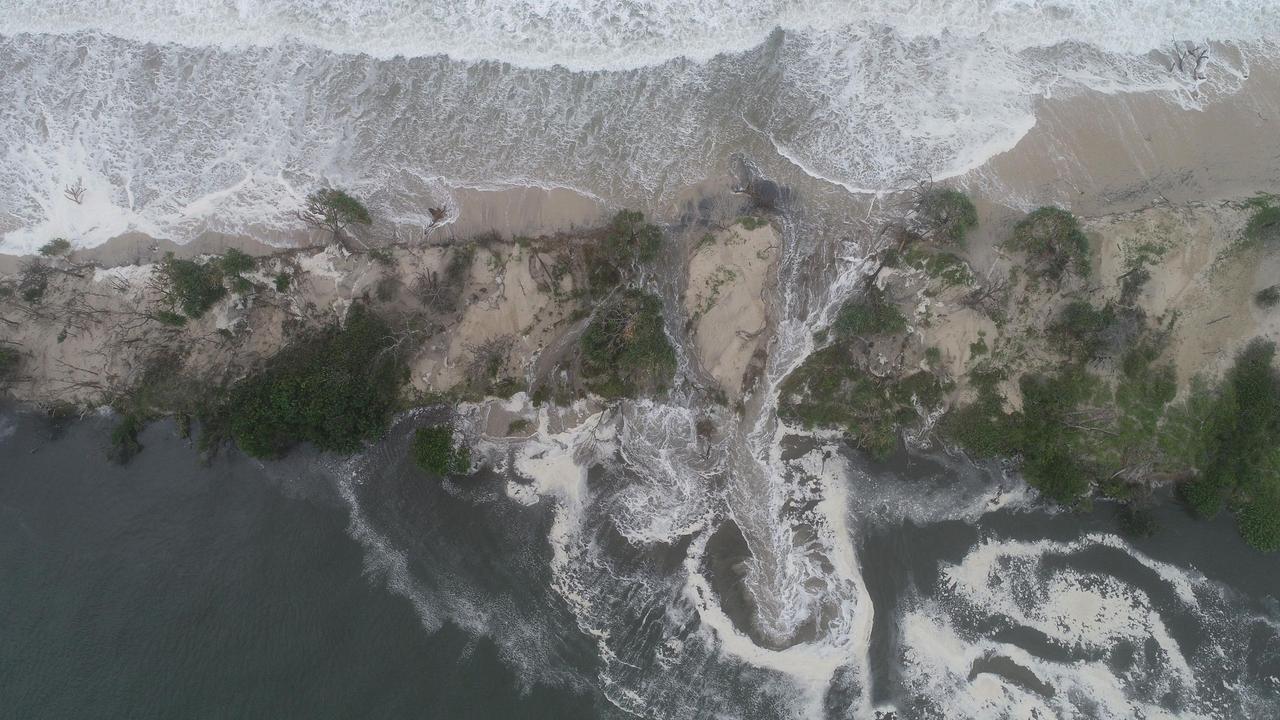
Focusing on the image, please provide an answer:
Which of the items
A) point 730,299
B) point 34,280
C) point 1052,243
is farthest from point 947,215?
point 34,280

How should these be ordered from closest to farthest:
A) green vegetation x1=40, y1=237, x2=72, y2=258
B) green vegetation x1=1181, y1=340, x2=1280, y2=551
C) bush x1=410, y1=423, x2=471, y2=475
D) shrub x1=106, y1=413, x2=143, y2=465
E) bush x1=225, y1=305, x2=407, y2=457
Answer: green vegetation x1=1181, y1=340, x2=1280, y2=551, bush x1=225, y1=305, x2=407, y2=457, bush x1=410, y1=423, x2=471, y2=475, shrub x1=106, y1=413, x2=143, y2=465, green vegetation x1=40, y1=237, x2=72, y2=258

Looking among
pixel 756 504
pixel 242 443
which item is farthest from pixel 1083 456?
pixel 242 443

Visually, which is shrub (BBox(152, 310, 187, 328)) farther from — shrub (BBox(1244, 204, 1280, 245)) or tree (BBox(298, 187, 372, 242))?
shrub (BBox(1244, 204, 1280, 245))

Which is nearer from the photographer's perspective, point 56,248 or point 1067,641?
point 1067,641

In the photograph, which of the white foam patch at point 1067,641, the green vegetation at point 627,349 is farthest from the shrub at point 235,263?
the white foam patch at point 1067,641

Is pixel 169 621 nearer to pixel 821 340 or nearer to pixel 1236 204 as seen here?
pixel 821 340

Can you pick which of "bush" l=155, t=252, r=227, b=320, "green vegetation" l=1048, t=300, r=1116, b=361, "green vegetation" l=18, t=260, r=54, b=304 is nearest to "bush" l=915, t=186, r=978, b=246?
"green vegetation" l=1048, t=300, r=1116, b=361

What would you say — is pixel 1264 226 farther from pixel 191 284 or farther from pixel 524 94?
pixel 191 284
